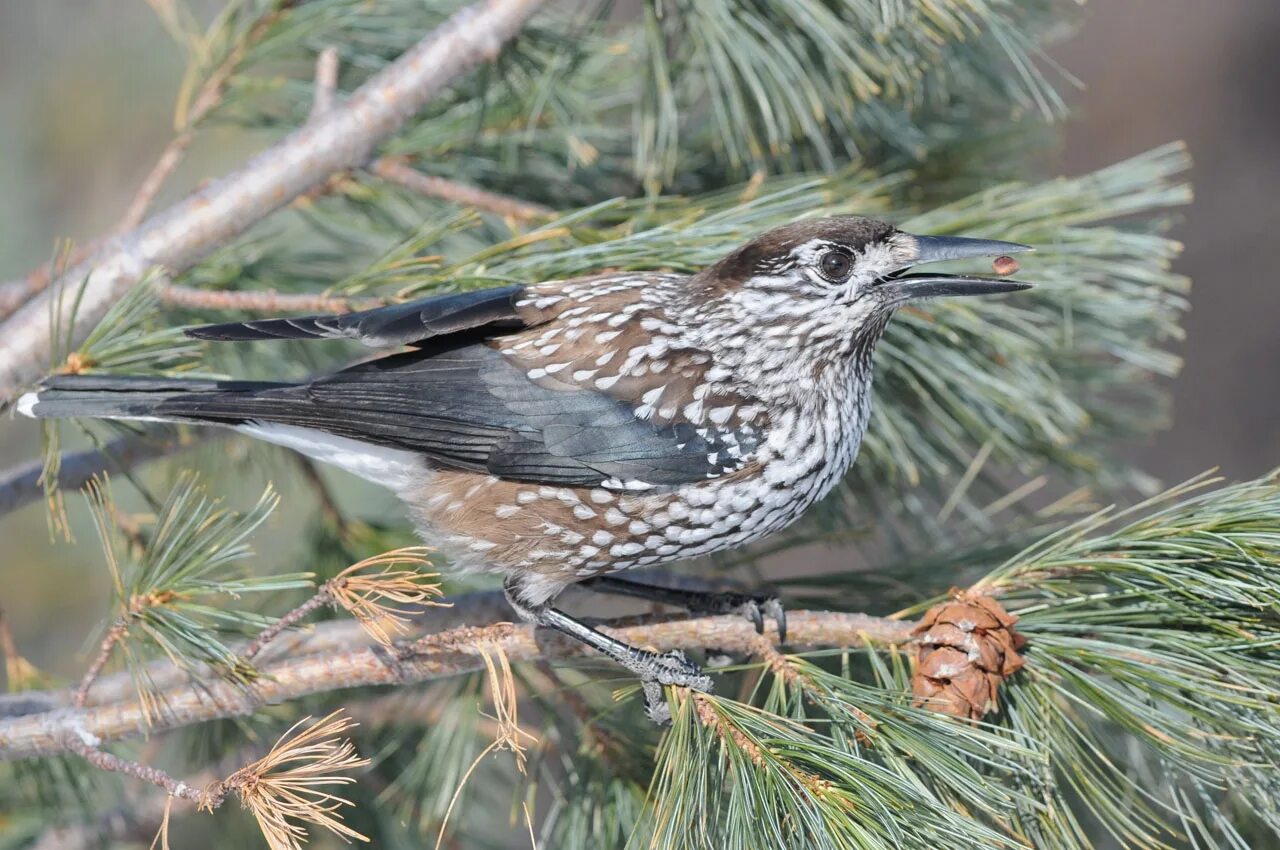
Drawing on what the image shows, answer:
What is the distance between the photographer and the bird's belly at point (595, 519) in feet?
7.17

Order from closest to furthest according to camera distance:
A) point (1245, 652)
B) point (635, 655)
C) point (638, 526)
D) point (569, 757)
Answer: point (1245, 652), point (635, 655), point (638, 526), point (569, 757)

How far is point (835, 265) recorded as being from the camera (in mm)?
2219

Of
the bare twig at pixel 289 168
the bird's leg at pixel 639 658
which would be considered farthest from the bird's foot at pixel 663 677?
the bare twig at pixel 289 168

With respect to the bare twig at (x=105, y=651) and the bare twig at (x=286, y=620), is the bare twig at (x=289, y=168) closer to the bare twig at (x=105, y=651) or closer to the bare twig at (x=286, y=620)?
the bare twig at (x=105, y=651)

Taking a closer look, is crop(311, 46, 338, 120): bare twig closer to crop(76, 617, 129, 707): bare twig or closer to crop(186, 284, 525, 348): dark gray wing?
crop(186, 284, 525, 348): dark gray wing

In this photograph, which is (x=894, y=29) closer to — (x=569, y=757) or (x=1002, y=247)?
(x=1002, y=247)

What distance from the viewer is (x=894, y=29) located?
2.28 meters

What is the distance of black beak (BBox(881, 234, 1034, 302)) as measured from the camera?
2.02 m

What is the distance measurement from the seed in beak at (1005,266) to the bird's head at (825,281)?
1.9 inches

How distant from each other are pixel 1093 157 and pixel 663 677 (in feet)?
21.2

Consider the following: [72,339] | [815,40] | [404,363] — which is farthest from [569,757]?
[815,40]

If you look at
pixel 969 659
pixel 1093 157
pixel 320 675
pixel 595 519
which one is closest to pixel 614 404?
pixel 595 519

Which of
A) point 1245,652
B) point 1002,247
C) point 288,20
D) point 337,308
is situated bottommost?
point 1245,652

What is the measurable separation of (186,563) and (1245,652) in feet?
5.11
